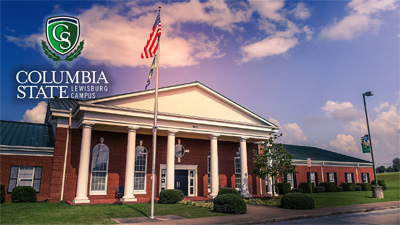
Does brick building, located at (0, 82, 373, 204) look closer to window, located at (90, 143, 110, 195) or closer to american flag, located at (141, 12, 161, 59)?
window, located at (90, 143, 110, 195)

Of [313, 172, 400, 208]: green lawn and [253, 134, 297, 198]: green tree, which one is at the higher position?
[253, 134, 297, 198]: green tree

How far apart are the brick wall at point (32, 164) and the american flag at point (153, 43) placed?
43.9ft

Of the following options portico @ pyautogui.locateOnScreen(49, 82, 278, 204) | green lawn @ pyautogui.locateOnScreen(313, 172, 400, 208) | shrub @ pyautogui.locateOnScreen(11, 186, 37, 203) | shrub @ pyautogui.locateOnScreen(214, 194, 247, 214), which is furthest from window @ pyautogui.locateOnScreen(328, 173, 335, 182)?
shrub @ pyautogui.locateOnScreen(11, 186, 37, 203)

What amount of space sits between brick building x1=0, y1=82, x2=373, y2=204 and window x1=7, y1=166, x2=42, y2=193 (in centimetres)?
7

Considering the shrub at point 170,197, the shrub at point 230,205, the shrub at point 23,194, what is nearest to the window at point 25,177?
the shrub at point 23,194

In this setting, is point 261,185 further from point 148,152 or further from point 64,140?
point 64,140

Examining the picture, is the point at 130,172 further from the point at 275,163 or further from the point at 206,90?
the point at 275,163

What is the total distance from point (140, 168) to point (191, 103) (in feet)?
25.6

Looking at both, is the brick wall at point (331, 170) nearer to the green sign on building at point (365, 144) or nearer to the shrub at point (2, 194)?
the green sign on building at point (365, 144)

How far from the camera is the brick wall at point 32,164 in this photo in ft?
74.7

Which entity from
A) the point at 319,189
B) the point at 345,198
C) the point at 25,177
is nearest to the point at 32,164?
the point at 25,177

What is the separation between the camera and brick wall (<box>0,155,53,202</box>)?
22781mm

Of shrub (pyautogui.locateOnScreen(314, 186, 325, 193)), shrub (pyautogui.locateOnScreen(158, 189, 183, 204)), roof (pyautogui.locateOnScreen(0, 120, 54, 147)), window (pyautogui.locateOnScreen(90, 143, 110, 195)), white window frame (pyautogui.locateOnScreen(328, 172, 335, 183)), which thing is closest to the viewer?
shrub (pyautogui.locateOnScreen(158, 189, 183, 204))

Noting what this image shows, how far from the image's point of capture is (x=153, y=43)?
60.6ft
